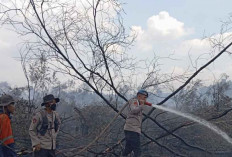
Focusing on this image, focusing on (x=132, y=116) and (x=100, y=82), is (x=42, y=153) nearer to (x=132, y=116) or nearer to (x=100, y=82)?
(x=132, y=116)

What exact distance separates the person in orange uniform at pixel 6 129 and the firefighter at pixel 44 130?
554 mm

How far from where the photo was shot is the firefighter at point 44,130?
16.2 feet

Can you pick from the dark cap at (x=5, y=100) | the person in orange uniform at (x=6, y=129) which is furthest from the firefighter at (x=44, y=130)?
the dark cap at (x=5, y=100)

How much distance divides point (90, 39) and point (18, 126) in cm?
291

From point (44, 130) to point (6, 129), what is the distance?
2.51 feet

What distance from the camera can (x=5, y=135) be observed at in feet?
17.3

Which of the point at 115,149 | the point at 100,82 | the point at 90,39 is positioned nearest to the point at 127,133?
the point at 115,149

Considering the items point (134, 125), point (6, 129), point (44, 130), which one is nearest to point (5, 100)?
point (6, 129)

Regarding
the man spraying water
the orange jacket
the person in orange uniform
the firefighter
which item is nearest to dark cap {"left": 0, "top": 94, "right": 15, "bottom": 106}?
the person in orange uniform

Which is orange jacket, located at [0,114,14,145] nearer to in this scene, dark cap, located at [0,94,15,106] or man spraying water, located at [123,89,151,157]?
dark cap, located at [0,94,15,106]

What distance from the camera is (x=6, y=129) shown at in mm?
5238

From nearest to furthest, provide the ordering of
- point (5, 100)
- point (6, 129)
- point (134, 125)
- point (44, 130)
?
point (44, 130) < point (6, 129) < point (5, 100) < point (134, 125)

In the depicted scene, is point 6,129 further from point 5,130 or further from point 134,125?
point 134,125

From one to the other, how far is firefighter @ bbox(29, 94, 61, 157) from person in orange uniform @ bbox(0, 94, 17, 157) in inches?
21.8
